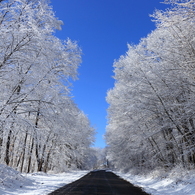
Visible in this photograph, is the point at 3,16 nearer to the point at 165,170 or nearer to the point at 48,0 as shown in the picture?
the point at 48,0

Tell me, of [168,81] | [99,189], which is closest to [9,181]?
[99,189]

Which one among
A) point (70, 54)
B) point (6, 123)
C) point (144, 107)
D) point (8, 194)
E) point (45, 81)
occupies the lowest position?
point (8, 194)

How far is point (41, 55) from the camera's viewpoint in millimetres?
6648

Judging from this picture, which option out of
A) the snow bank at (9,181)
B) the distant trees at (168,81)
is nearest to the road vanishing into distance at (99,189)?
the snow bank at (9,181)

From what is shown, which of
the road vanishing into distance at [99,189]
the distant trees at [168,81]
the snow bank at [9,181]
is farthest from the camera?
the snow bank at [9,181]

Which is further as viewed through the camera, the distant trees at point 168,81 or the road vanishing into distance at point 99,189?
the road vanishing into distance at point 99,189

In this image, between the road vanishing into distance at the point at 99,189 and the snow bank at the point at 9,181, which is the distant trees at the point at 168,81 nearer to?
the road vanishing into distance at the point at 99,189

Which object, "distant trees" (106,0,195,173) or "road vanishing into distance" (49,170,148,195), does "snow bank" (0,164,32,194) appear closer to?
"road vanishing into distance" (49,170,148,195)

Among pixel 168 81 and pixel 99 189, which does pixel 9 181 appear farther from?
pixel 168 81

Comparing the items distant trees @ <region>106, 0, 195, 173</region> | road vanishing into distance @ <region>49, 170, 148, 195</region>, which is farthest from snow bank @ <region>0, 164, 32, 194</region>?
distant trees @ <region>106, 0, 195, 173</region>

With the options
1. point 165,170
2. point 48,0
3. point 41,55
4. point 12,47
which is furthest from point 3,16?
point 165,170

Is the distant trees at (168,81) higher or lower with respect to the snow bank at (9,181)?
higher

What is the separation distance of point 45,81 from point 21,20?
278 cm

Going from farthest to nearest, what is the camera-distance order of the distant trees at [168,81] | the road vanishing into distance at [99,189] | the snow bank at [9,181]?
the snow bank at [9,181] < the road vanishing into distance at [99,189] < the distant trees at [168,81]
